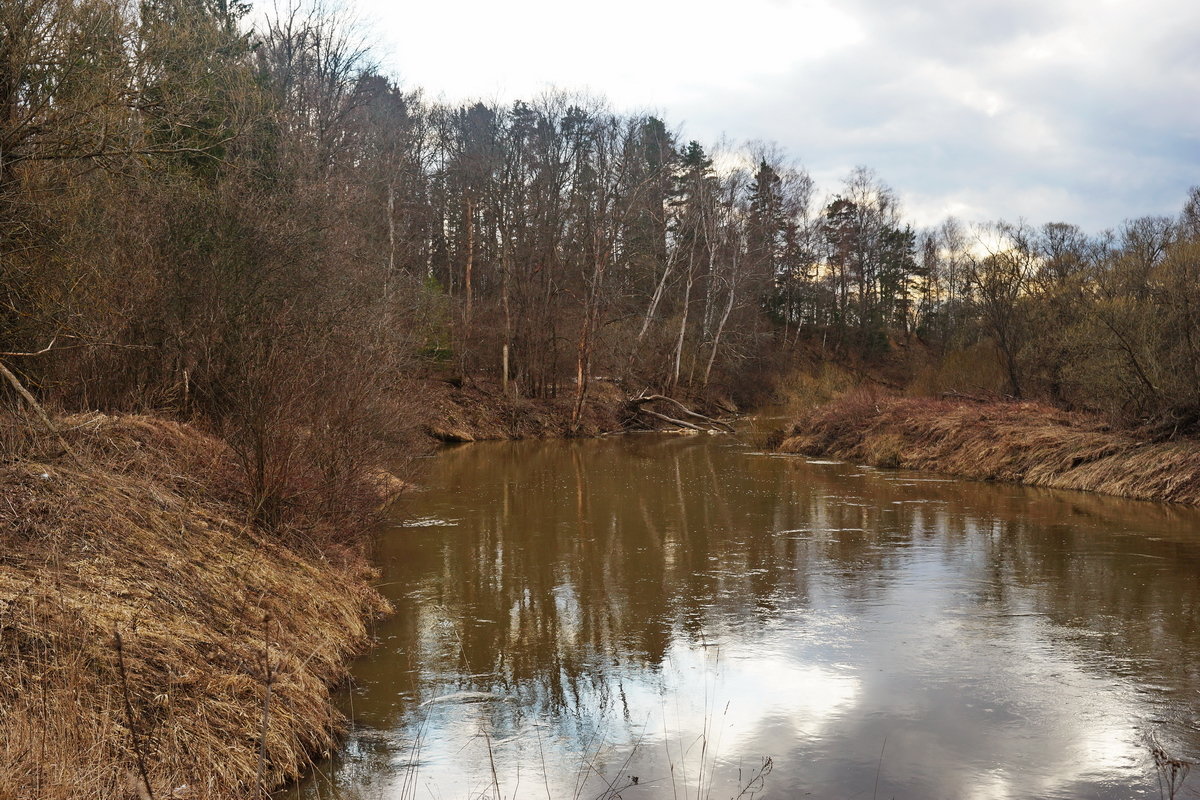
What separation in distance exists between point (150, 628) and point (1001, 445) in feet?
63.6

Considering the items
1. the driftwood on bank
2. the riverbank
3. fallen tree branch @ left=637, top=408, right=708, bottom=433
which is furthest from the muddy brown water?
→ the driftwood on bank

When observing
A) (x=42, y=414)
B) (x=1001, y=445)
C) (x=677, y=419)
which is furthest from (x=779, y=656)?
(x=677, y=419)

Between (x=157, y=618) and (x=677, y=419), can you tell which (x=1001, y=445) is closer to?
(x=677, y=419)

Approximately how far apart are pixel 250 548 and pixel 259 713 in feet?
9.05

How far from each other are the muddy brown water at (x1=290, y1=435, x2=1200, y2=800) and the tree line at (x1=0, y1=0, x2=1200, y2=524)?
8.56 ft

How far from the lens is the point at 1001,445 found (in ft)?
68.9

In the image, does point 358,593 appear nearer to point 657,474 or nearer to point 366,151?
point 657,474

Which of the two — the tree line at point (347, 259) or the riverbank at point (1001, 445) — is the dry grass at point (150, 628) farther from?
the riverbank at point (1001, 445)

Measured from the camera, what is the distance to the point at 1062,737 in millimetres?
6312

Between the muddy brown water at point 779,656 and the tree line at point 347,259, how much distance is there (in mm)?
2609

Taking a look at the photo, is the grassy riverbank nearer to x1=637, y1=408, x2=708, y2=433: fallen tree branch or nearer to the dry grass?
the dry grass

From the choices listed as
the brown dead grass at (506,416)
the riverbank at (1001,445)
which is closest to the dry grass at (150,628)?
the riverbank at (1001,445)

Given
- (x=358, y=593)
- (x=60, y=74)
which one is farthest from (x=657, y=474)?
(x=60, y=74)

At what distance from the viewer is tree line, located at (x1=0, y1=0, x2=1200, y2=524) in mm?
8961
